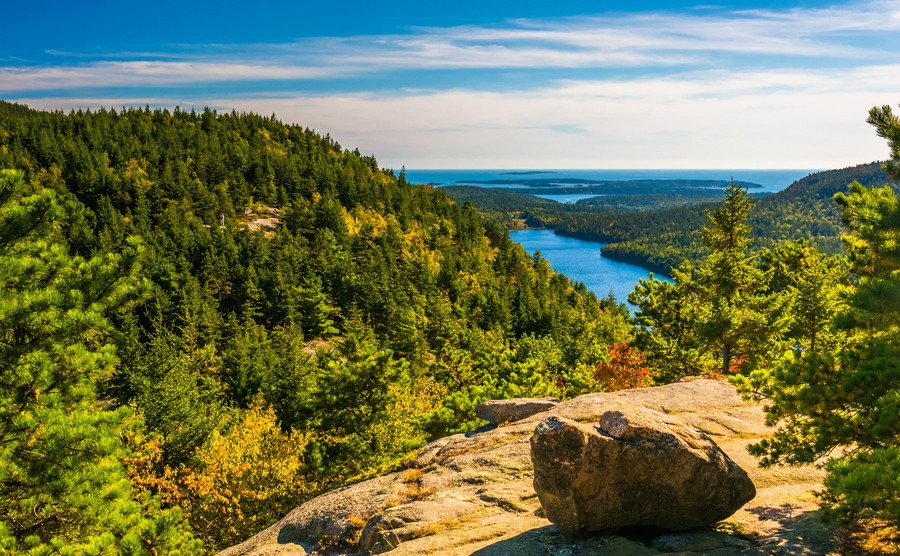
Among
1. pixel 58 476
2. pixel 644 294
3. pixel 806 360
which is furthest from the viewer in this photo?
pixel 644 294

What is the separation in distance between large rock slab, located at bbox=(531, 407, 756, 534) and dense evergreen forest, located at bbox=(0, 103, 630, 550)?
9712 millimetres

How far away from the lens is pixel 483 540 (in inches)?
487

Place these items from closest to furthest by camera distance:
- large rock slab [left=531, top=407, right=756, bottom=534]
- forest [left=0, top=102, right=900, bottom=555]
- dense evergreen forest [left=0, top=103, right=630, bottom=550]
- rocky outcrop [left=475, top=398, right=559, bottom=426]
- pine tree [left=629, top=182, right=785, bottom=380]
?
large rock slab [left=531, top=407, right=756, bottom=534], forest [left=0, top=102, right=900, bottom=555], dense evergreen forest [left=0, top=103, right=630, bottom=550], rocky outcrop [left=475, top=398, right=559, bottom=426], pine tree [left=629, top=182, right=785, bottom=380]

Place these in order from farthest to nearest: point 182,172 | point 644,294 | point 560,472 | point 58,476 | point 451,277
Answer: point 182,172
point 451,277
point 644,294
point 58,476
point 560,472

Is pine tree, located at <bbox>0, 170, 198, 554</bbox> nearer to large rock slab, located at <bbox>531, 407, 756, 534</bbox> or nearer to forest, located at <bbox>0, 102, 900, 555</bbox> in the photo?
forest, located at <bbox>0, 102, 900, 555</bbox>

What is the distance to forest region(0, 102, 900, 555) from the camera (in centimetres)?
1200

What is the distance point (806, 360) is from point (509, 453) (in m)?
8.69

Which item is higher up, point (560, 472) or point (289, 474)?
point (560, 472)

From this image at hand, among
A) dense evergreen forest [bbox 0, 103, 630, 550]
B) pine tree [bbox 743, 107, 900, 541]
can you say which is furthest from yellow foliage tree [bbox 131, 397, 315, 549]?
pine tree [bbox 743, 107, 900, 541]

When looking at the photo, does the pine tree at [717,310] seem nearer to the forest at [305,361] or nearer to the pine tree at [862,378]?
the forest at [305,361]

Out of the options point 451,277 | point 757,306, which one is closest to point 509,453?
point 757,306

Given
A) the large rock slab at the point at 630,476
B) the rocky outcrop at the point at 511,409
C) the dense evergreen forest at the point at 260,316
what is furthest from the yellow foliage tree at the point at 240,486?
the large rock slab at the point at 630,476

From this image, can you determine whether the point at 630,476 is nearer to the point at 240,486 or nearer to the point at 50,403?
the point at 50,403

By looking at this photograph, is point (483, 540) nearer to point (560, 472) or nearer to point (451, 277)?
point (560, 472)
